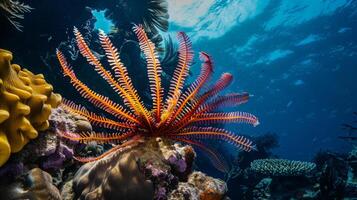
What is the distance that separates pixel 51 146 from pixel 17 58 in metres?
4.55

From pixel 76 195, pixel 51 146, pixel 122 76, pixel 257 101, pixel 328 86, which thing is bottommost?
pixel 76 195

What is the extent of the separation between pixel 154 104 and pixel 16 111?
4.02ft

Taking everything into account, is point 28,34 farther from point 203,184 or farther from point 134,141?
point 203,184

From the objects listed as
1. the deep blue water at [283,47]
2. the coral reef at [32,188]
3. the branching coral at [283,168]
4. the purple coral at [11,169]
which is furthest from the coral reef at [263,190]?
the deep blue water at [283,47]

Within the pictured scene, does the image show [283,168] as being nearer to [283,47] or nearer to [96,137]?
[96,137]

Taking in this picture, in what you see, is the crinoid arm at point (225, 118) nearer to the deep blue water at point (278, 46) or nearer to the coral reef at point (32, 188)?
the coral reef at point (32, 188)

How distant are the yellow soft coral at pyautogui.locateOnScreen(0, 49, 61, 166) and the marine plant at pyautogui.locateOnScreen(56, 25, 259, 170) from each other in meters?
0.37

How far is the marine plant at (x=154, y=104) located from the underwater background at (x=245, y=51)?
3.45 ft

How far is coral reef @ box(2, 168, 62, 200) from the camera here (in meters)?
2.25

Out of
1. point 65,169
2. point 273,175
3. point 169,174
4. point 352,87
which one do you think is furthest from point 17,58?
point 352,87

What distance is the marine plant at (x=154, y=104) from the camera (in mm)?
2859

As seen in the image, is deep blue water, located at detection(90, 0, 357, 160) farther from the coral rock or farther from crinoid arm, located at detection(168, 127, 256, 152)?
the coral rock

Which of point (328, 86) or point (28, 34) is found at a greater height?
point (328, 86)

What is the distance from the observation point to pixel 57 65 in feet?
22.6
